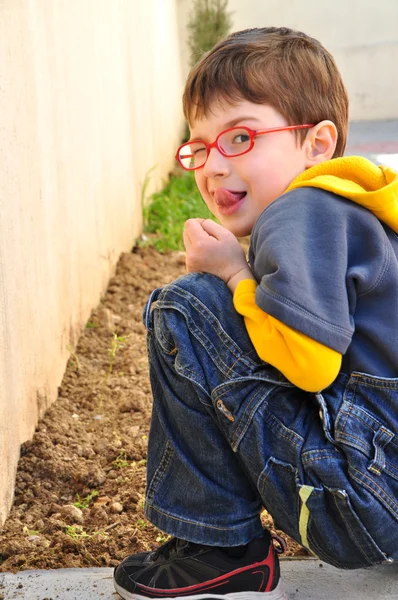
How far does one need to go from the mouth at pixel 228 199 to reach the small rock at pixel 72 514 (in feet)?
3.40

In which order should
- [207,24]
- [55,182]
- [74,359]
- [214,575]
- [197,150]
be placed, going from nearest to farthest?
[214,575], [197,150], [55,182], [74,359], [207,24]

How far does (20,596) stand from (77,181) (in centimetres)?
222

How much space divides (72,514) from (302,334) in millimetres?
1183

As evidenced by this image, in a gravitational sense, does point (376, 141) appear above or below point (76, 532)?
above

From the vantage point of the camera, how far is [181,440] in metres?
1.81

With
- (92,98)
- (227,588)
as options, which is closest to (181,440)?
(227,588)

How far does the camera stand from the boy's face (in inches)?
75.5

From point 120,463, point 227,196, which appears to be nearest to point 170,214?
point 120,463

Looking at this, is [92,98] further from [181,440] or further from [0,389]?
[181,440]

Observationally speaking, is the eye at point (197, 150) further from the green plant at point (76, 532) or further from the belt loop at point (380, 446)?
the green plant at point (76, 532)

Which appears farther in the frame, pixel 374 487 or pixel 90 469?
pixel 90 469

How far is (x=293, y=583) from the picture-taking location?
1.93 m

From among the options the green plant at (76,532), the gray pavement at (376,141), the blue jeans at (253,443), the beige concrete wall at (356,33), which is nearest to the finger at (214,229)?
the blue jeans at (253,443)

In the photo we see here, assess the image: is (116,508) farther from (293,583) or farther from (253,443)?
(253,443)
